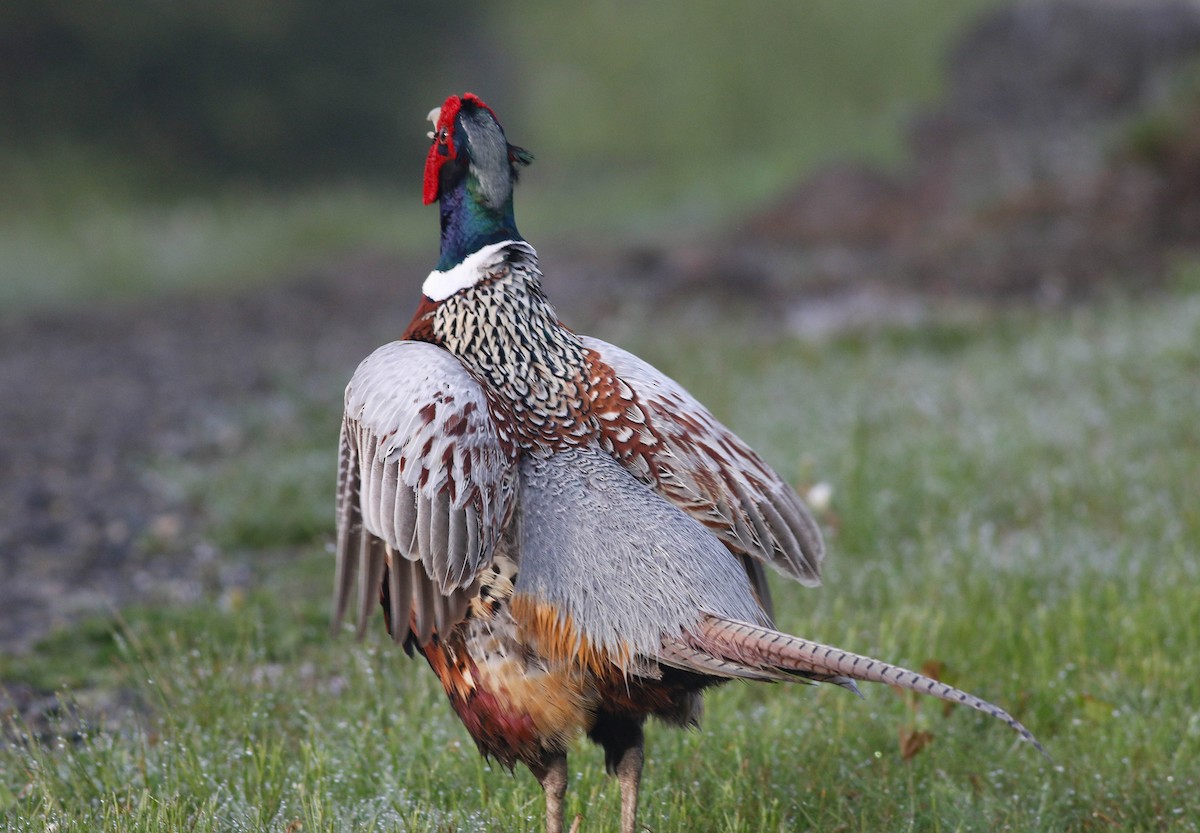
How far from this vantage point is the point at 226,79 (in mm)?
14508

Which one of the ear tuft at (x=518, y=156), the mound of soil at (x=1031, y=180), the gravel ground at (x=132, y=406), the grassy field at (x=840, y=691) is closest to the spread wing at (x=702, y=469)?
the ear tuft at (x=518, y=156)

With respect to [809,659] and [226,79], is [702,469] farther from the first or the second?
[226,79]

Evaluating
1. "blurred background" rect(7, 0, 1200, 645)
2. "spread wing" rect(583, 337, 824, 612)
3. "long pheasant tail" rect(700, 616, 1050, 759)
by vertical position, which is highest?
"blurred background" rect(7, 0, 1200, 645)

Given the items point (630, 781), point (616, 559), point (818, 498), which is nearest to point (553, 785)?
point (630, 781)

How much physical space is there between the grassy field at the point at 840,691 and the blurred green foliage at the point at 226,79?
9.56 metres

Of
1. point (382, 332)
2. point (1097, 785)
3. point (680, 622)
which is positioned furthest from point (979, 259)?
point (680, 622)

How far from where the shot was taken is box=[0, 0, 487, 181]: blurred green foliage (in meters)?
13.8

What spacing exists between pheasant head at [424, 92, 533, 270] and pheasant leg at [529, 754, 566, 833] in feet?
3.44

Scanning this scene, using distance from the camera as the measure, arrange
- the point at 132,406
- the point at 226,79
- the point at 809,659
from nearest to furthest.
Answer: the point at 809,659 → the point at 132,406 → the point at 226,79

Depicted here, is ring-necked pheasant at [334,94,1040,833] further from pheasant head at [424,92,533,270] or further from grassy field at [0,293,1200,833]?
grassy field at [0,293,1200,833]

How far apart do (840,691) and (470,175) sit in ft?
5.37

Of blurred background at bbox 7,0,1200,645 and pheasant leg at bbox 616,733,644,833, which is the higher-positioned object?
blurred background at bbox 7,0,1200,645

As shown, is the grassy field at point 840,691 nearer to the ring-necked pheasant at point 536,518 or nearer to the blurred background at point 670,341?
the blurred background at point 670,341

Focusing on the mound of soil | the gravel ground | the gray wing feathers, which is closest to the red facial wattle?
the gray wing feathers
